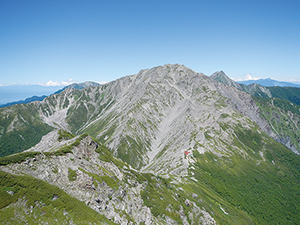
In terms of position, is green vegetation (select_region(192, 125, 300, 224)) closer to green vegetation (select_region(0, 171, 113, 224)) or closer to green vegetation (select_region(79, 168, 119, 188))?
green vegetation (select_region(79, 168, 119, 188))

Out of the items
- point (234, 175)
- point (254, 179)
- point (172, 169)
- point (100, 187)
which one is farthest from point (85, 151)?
point (254, 179)

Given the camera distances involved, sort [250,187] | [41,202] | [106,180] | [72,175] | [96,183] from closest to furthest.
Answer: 1. [41,202]
2. [72,175]
3. [96,183]
4. [106,180]
5. [250,187]

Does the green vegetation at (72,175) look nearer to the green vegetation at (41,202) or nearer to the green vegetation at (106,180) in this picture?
the green vegetation at (106,180)

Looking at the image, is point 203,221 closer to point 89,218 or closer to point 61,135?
point 89,218

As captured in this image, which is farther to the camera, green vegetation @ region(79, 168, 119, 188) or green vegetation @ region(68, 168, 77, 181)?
green vegetation @ region(79, 168, 119, 188)

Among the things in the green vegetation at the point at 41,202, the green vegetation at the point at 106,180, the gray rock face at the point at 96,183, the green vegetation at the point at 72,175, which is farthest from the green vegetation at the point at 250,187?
the green vegetation at the point at 41,202

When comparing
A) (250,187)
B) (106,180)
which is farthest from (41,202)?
(250,187)

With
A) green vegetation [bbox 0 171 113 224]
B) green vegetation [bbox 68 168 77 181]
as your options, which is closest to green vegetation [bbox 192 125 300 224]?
green vegetation [bbox 68 168 77 181]

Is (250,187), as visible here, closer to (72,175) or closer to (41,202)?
(72,175)

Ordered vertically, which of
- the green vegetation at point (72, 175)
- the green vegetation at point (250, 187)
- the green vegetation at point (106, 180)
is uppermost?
the green vegetation at point (72, 175)
